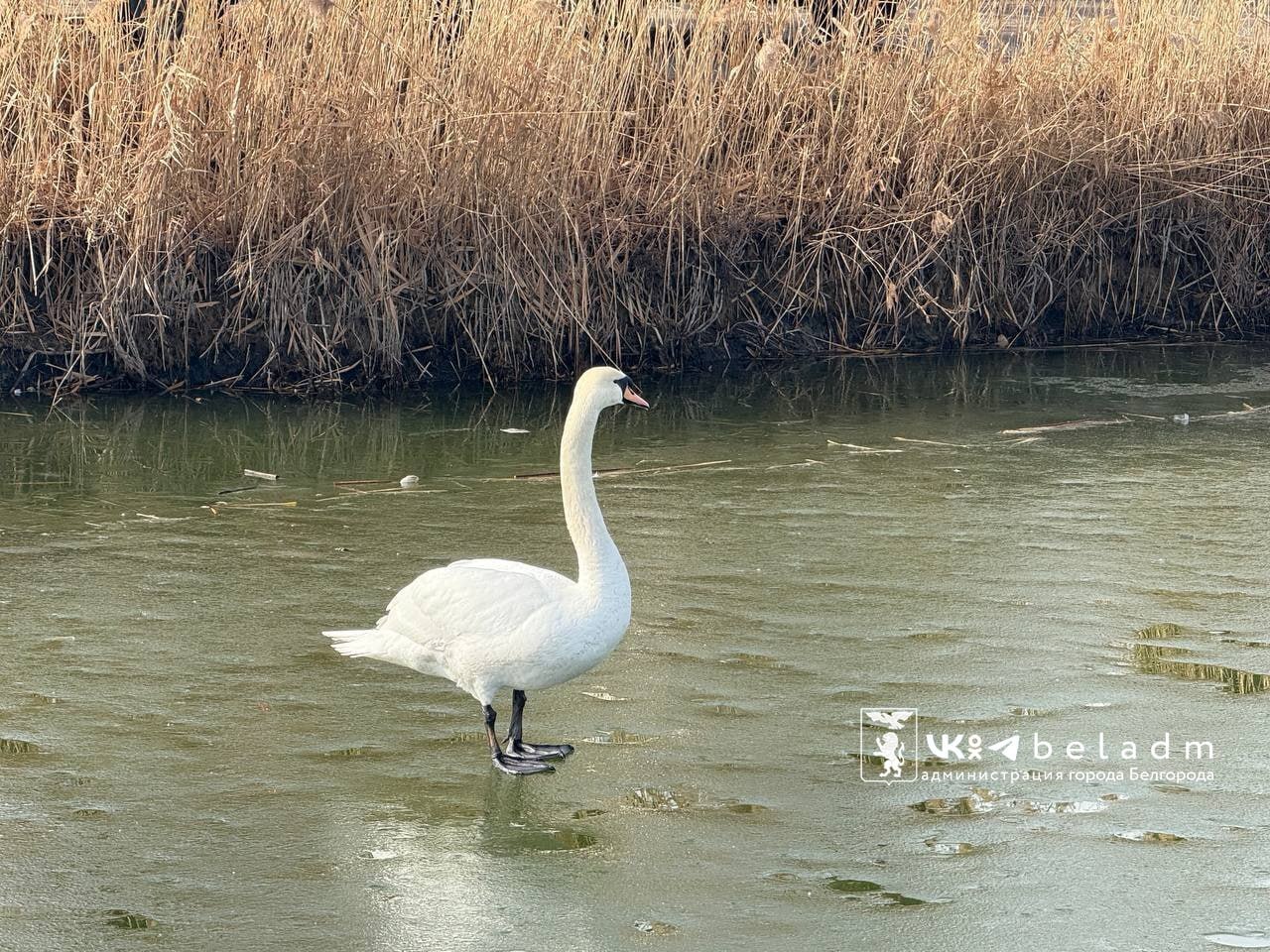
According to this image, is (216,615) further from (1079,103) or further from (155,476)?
(1079,103)

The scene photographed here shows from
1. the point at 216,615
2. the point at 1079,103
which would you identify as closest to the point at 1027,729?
the point at 216,615

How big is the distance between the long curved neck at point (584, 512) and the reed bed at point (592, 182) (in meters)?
4.36

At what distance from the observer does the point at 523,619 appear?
148 inches

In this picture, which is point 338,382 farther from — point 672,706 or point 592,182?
point 672,706

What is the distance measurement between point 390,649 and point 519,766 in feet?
1.52

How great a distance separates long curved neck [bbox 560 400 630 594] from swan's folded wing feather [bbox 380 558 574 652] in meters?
0.08

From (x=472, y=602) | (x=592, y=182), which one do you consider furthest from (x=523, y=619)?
(x=592, y=182)

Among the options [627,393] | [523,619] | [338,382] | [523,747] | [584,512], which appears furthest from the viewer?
[338,382]

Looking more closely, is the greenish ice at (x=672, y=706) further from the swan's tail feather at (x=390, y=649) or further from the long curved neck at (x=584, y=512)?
the long curved neck at (x=584, y=512)

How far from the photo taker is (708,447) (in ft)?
24.7

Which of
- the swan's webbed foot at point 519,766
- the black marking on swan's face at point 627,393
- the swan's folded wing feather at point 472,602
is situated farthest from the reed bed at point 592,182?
the swan's webbed foot at point 519,766

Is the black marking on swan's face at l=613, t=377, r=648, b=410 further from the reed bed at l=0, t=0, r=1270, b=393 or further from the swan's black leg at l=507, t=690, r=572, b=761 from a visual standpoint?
the reed bed at l=0, t=0, r=1270, b=393

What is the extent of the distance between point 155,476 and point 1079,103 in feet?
19.5

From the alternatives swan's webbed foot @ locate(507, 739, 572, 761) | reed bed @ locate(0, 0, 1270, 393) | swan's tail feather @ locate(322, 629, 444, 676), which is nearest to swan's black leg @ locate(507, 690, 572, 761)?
swan's webbed foot @ locate(507, 739, 572, 761)
